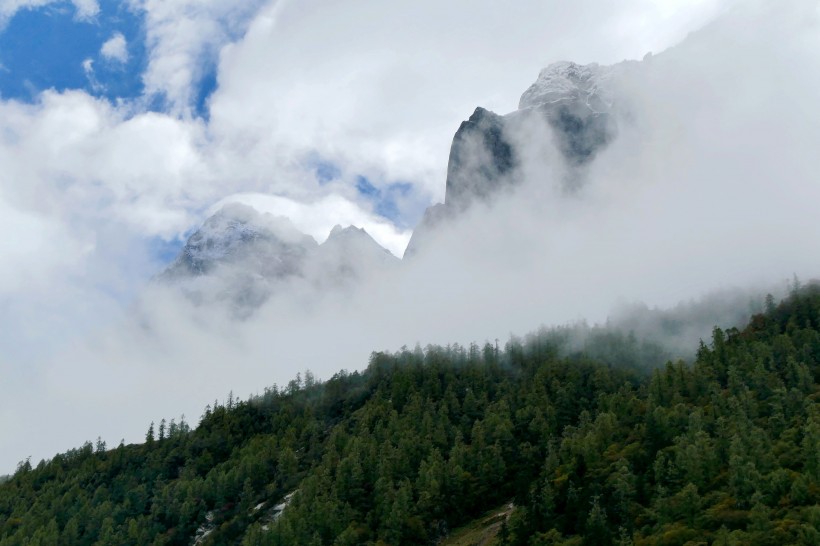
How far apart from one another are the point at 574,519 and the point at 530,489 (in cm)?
1764

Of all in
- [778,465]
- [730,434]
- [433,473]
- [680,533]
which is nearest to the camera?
[680,533]

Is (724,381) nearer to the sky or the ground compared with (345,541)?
nearer to the sky

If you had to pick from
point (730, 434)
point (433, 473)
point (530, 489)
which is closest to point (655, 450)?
point (730, 434)

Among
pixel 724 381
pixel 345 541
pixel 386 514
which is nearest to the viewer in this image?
pixel 345 541

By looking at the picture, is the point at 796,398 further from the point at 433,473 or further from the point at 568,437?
the point at 433,473

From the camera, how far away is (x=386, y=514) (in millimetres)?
170875

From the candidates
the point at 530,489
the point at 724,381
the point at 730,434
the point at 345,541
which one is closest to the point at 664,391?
the point at 724,381

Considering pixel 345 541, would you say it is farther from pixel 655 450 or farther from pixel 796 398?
pixel 796 398

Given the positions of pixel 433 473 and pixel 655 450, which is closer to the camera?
pixel 655 450

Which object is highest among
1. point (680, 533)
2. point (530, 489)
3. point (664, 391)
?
point (664, 391)

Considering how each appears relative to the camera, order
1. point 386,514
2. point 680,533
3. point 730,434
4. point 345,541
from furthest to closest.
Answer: point 386,514 → point 345,541 → point 730,434 → point 680,533

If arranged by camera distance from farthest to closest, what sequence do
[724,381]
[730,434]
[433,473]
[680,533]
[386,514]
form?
1. [724,381]
2. [433,473]
3. [386,514]
4. [730,434]
5. [680,533]

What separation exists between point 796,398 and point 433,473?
275 feet

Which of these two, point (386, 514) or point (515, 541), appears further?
point (386, 514)
